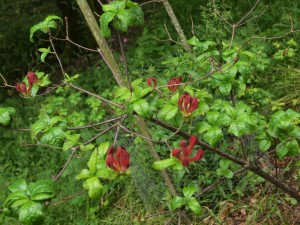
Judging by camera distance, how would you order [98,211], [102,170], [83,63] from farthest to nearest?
[83,63]
[98,211]
[102,170]

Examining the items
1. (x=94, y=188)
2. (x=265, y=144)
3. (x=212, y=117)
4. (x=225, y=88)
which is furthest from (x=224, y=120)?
(x=94, y=188)

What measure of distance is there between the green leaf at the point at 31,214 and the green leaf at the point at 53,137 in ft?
1.12

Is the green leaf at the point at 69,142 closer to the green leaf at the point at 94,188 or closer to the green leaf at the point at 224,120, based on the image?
the green leaf at the point at 94,188

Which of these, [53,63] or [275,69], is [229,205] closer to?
[275,69]

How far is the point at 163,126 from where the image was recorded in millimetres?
1854

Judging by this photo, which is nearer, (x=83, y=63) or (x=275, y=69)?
(x=275, y=69)

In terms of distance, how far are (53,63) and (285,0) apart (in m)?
4.31

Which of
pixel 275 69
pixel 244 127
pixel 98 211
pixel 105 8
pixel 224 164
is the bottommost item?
pixel 98 211

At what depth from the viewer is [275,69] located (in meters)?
3.90

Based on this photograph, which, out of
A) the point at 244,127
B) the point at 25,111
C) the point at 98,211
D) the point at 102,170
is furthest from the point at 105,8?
the point at 25,111

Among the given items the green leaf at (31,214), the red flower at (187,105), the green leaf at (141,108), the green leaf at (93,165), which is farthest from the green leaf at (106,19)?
the green leaf at (31,214)

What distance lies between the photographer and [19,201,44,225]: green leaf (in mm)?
1312

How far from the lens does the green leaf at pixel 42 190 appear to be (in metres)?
1.38

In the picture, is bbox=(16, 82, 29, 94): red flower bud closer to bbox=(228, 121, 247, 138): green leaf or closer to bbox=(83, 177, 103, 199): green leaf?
bbox=(83, 177, 103, 199): green leaf
